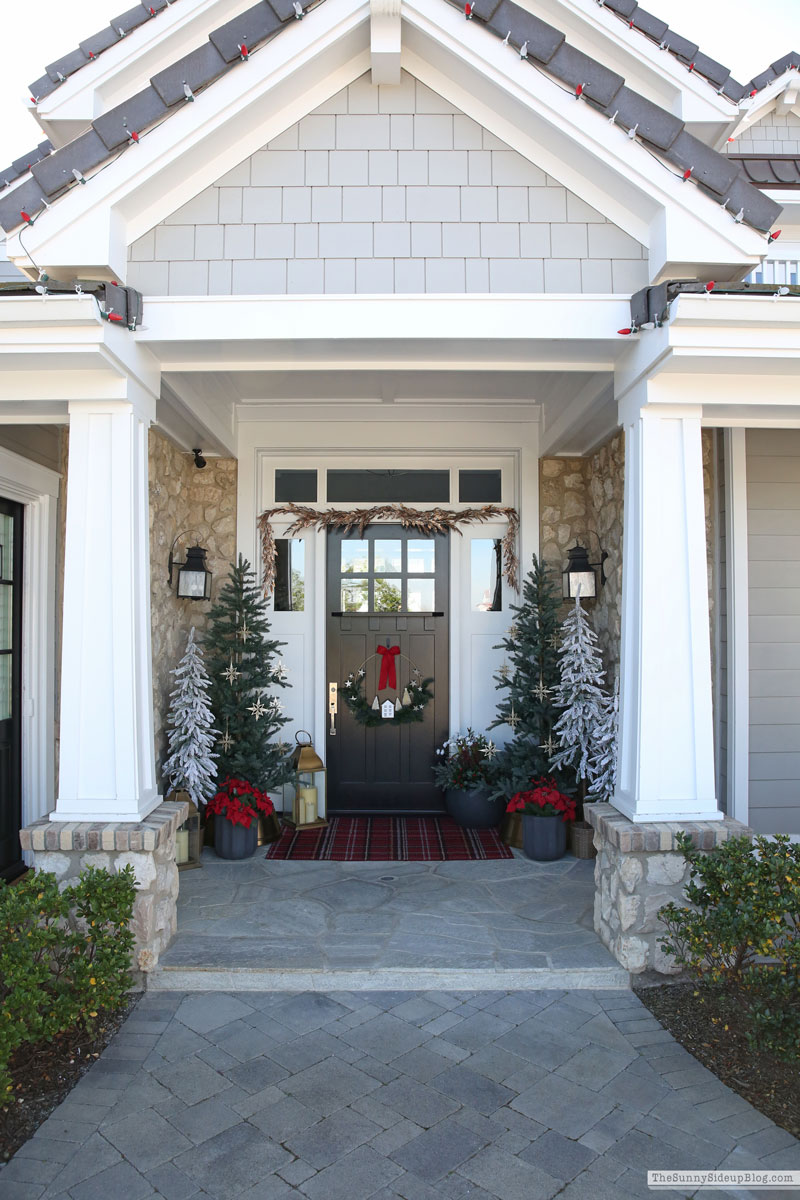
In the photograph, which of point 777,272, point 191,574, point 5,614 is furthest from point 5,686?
point 777,272

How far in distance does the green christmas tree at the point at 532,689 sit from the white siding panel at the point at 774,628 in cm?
128

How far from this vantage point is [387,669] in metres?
5.91

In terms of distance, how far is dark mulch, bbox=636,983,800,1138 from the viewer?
2662 mm

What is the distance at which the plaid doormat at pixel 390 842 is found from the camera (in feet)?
16.7

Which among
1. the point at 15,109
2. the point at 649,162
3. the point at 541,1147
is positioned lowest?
the point at 541,1147

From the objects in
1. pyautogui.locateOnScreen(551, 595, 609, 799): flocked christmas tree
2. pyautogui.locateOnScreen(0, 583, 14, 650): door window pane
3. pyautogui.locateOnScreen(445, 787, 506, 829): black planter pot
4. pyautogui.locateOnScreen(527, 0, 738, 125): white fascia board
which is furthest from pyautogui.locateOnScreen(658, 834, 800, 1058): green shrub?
pyautogui.locateOnScreen(527, 0, 738, 125): white fascia board

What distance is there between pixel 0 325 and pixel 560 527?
13.2ft

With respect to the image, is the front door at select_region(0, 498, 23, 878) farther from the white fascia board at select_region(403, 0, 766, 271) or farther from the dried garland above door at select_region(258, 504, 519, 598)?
the white fascia board at select_region(403, 0, 766, 271)

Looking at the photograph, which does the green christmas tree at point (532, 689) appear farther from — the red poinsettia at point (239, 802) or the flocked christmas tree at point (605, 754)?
the red poinsettia at point (239, 802)

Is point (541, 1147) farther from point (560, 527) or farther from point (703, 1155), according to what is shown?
point (560, 527)

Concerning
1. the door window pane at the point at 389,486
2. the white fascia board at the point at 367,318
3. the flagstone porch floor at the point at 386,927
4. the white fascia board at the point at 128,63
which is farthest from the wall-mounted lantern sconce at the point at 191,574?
the white fascia board at the point at 128,63

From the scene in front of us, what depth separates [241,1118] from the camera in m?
2.56

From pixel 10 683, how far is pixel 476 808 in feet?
10.6

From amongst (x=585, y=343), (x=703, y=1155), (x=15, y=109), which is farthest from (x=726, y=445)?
(x=15, y=109)
